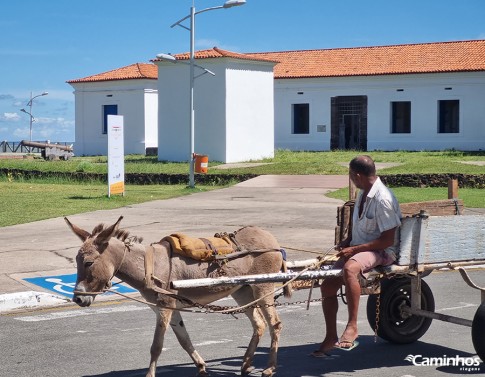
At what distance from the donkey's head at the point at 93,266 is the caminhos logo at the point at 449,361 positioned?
3044 mm

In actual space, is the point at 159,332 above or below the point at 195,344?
above

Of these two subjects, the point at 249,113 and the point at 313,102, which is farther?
the point at 313,102

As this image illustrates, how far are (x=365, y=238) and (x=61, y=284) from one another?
6093 millimetres

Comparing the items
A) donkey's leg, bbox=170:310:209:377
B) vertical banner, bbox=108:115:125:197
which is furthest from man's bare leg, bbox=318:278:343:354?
vertical banner, bbox=108:115:125:197

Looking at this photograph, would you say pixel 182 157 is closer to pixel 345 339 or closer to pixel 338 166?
pixel 338 166

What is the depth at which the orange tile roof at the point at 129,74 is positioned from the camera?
188 ft

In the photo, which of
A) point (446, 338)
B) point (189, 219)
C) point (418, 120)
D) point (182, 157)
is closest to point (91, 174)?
point (182, 157)

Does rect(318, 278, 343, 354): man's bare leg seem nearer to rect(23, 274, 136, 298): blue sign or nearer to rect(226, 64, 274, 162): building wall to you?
rect(23, 274, 136, 298): blue sign

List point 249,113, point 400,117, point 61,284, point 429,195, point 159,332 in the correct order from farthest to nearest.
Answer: point 400,117 < point 249,113 < point 429,195 < point 61,284 < point 159,332

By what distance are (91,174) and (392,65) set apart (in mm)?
24410

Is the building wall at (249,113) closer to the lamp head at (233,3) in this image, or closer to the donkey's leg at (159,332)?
the lamp head at (233,3)

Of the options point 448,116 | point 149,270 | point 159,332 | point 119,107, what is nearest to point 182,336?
point 159,332

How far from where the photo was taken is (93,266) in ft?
21.7

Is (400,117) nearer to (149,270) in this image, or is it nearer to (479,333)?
(479,333)
